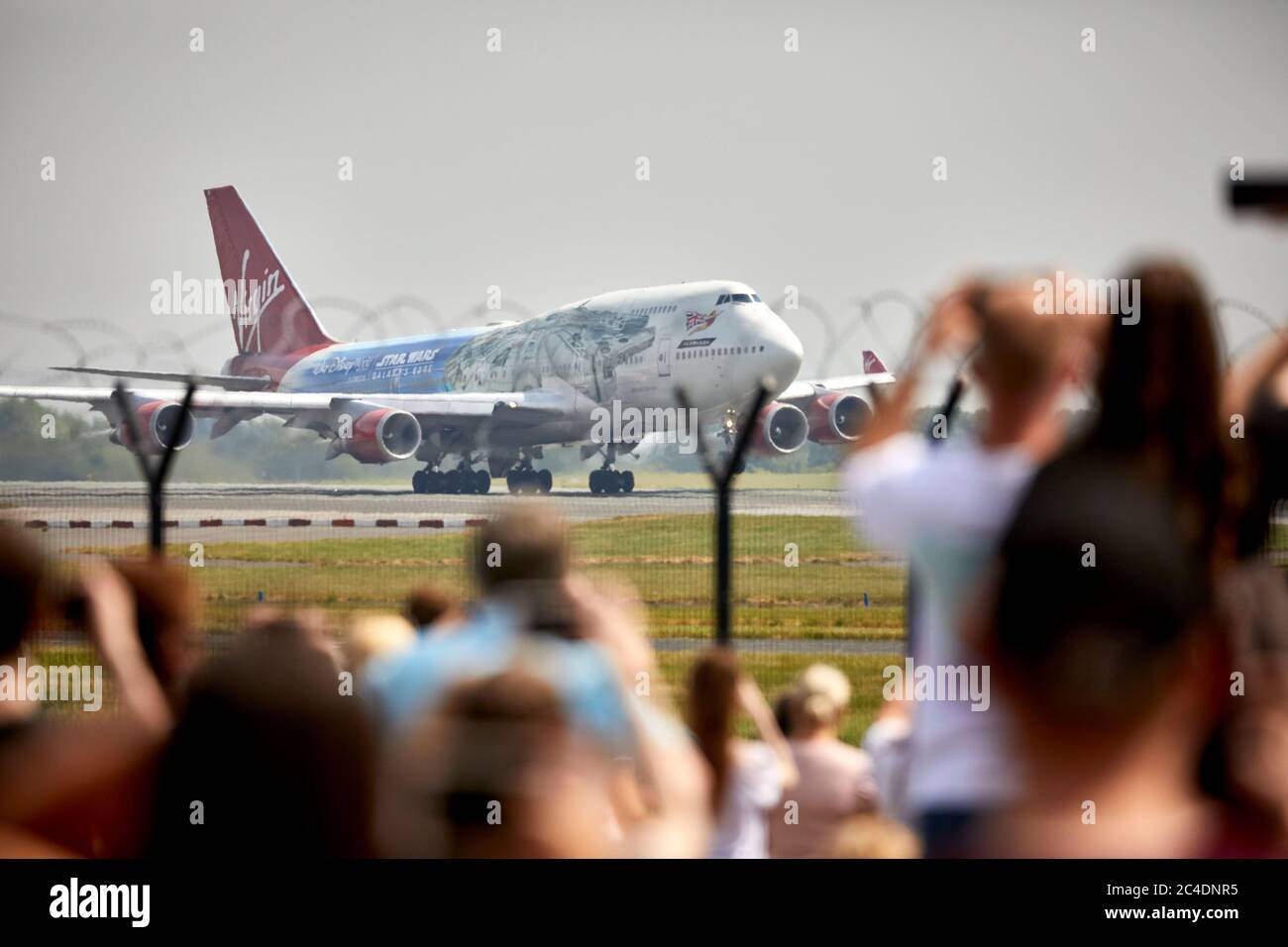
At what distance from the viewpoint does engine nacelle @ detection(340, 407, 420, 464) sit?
2848 cm

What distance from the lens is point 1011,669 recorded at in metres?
2.94

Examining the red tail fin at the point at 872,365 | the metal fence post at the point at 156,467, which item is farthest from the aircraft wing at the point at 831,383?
the metal fence post at the point at 156,467

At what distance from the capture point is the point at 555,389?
116ft

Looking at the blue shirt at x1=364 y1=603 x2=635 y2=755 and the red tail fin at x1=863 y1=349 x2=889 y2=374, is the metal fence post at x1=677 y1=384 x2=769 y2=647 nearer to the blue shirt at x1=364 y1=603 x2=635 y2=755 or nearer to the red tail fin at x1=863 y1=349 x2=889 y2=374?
the blue shirt at x1=364 y1=603 x2=635 y2=755

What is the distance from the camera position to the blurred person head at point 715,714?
14.9 ft

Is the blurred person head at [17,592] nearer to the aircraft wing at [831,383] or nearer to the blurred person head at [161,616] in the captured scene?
the blurred person head at [161,616]

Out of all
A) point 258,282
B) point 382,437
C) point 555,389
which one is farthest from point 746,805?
point 258,282

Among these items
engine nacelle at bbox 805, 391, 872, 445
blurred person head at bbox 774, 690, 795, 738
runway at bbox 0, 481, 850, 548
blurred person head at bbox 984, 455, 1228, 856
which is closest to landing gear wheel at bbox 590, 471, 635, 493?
runway at bbox 0, 481, 850, 548

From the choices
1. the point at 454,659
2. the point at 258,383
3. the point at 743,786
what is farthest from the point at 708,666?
the point at 258,383

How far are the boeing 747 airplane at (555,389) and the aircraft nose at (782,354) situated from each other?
1.4 inches

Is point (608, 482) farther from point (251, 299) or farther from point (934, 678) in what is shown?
point (934, 678)

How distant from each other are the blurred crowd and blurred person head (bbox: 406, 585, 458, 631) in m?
1.39

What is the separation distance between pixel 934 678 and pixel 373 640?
2.27m
